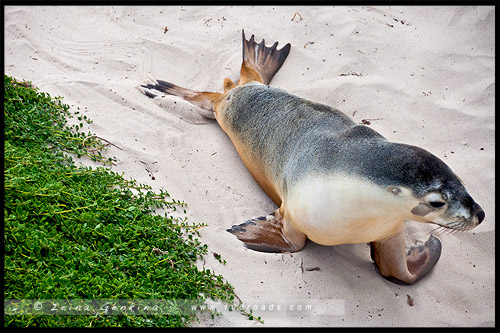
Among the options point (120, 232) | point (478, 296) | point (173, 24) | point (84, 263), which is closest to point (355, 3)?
point (173, 24)

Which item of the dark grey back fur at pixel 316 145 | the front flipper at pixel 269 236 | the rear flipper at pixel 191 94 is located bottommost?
A: the front flipper at pixel 269 236

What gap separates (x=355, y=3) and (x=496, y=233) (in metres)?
3.66

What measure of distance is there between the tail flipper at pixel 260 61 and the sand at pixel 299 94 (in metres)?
0.12

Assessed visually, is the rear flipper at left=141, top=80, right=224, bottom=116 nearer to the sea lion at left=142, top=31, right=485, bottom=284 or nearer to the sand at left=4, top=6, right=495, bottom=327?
the sand at left=4, top=6, right=495, bottom=327

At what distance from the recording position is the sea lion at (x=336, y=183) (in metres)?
2.57

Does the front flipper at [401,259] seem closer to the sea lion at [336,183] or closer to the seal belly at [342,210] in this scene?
the sea lion at [336,183]

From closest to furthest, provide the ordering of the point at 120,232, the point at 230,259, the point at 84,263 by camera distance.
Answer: the point at 84,263
the point at 120,232
the point at 230,259

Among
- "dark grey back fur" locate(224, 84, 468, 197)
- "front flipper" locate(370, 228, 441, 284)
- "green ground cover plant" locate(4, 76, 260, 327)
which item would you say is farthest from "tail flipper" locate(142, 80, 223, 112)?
"front flipper" locate(370, 228, 441, 284)

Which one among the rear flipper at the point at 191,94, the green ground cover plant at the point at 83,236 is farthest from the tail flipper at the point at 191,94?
the green ground cover plant at the point at 83,236

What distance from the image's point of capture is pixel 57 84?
14.9ft

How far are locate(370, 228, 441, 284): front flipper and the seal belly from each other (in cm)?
11

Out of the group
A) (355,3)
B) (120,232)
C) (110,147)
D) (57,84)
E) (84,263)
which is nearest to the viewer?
(84,263)

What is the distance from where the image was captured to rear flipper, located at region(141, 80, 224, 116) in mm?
4836

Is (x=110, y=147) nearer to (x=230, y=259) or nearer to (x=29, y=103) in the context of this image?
(x=29, y=103)
